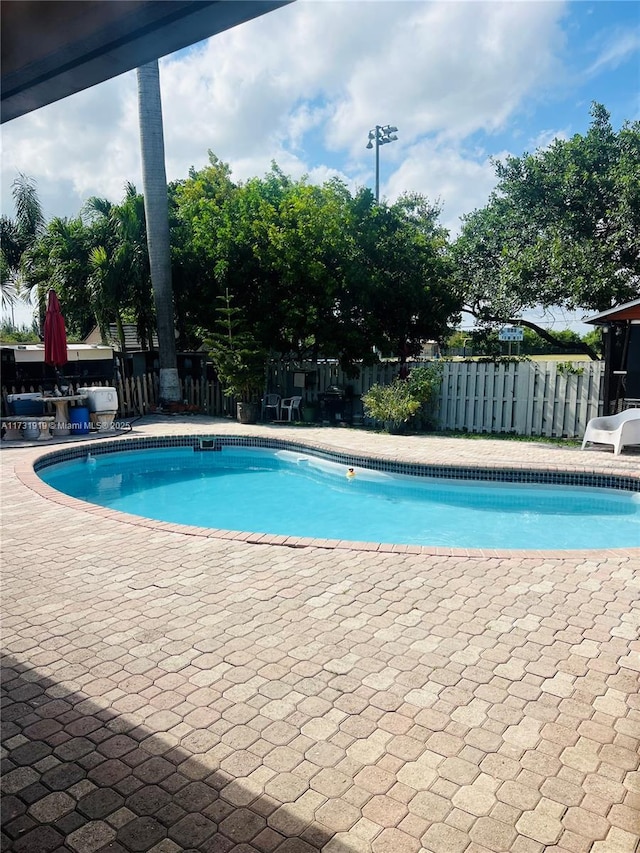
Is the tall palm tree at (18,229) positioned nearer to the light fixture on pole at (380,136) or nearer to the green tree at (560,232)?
the light fixture on pole at (380,136)

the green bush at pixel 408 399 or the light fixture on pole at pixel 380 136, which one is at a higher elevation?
the light fixture on pole at pixel 380 136

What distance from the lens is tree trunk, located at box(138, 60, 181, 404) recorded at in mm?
15258

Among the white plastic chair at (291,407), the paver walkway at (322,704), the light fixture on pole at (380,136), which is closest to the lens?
the paver walkway at (322,704)

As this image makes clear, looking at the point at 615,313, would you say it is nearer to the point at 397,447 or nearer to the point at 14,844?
the point at 397,447

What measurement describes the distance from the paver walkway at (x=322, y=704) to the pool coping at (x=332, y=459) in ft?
0.71

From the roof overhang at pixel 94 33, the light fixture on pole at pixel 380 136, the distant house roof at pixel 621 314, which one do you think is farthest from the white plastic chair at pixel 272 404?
the roof overhang at pixel 94 33

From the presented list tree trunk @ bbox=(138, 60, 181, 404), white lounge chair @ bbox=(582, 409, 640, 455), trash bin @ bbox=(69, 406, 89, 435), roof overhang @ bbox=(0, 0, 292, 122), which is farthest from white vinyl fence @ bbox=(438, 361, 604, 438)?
roof overhang @ bbox=(0, 0, 292, 122)

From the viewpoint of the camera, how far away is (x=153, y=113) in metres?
15.4

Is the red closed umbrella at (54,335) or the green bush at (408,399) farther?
the green bush at (408,399)

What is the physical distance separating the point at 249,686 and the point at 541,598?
2.33m

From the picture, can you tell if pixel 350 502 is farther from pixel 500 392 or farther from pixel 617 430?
pixel 500 392

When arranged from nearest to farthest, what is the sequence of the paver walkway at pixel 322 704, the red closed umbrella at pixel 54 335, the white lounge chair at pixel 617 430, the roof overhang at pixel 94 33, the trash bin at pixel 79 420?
the roof overhang at pixel 94 33
the paver walkway at pixel 322 704
the white lounge chair at pixel 617 430
the red closed umbrella at pixel 54 335
the trash bin at pixel 79 420

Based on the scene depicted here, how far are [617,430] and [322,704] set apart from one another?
8.75 meters

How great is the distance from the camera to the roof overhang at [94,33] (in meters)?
1.80
